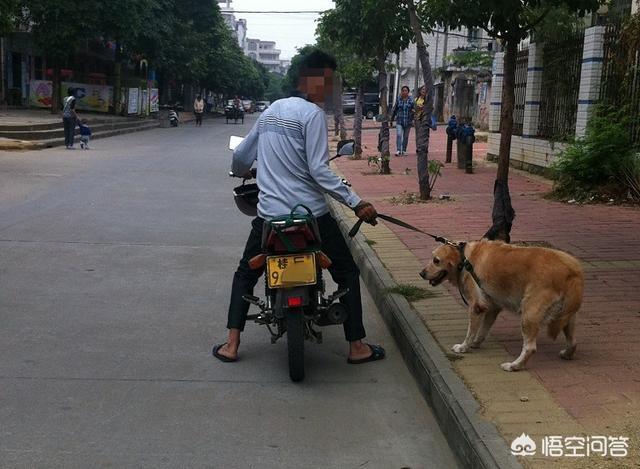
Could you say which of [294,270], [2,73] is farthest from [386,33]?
[2,73]

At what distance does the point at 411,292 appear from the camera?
6.30 meters

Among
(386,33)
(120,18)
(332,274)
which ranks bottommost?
(332,274)

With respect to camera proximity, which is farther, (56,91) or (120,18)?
(56,91)

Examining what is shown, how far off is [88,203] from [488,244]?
28.7ft

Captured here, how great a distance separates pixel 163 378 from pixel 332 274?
1.27m

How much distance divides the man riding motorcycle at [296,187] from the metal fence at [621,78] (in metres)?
8.54

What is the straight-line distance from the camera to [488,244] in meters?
4.75

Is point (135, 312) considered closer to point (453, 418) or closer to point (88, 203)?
point (453, 418)

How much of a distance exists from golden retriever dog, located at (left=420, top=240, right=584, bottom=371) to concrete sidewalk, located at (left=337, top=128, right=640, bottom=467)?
182 mm

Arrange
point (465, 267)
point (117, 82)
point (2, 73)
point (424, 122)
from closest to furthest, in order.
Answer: point (465, 267) < point (424, 122) < point (2, 73) < point (117, 82)

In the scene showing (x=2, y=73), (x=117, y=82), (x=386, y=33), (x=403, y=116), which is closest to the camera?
(x=386, y=33)

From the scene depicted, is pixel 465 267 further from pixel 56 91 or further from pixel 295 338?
pixel 56 91

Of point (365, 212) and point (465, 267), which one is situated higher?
point (365, 212)

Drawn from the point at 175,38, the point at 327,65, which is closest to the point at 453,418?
the point at 327,65
